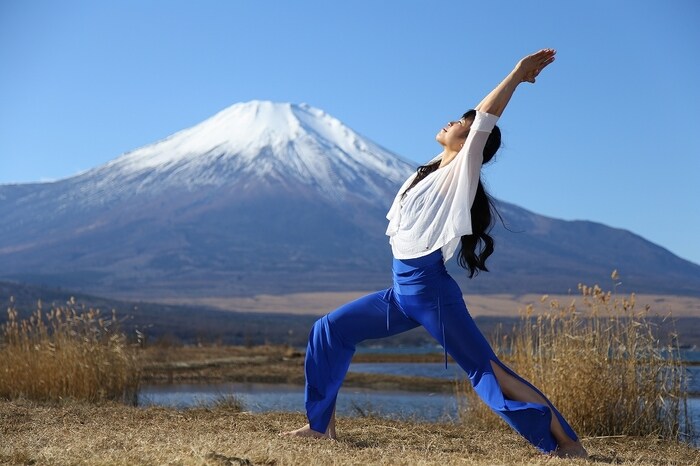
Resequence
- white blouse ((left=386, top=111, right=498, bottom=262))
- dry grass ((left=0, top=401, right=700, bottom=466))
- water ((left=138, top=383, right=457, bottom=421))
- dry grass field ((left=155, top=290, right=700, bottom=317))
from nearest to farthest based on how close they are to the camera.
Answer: dry grass ((left=0, top=401, right=700, bottom=466))
white blouse ((left=386, top=111, right=498, bottom=262))
water ((left=138, top=383, right=457, bottom=421))
dry grass field ((left=155, top=290, right=700, bottom=317))

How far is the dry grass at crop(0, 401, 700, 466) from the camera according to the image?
5930mm

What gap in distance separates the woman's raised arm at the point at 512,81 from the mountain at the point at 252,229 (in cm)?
7769

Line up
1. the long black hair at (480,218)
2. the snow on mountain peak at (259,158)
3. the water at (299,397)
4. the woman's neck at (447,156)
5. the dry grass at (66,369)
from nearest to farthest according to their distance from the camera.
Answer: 1. the long black hair at (480,218)
2. the woman's neck at (447,156)
3. the dry grass at (66,369)
4. the water at (299,397)
5. the snow on mountain peak at (259,158)

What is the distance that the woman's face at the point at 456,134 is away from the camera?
666 centimetres

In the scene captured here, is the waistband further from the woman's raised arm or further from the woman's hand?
the woman's hand

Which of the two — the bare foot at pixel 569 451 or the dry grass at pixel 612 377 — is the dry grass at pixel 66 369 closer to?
the dry grass at pixel 612 377

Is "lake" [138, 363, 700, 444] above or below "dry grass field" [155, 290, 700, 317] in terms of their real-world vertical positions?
below

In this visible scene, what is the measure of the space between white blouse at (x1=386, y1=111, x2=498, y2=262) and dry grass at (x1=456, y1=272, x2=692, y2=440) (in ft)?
7.39

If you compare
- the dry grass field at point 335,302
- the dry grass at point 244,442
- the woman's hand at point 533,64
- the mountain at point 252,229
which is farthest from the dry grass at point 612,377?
the mountain at point 252,229

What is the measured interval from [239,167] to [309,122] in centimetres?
4176

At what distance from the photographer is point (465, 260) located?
22.1ft

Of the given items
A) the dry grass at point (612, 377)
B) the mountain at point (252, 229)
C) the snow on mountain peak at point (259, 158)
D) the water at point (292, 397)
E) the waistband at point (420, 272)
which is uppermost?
the snow on mountain peak at point (259, 158)

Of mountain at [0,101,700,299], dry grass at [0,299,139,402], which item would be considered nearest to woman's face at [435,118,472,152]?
dry grass at [0,299,139,402]

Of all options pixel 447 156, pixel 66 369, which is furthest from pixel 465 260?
pixel 66 369
